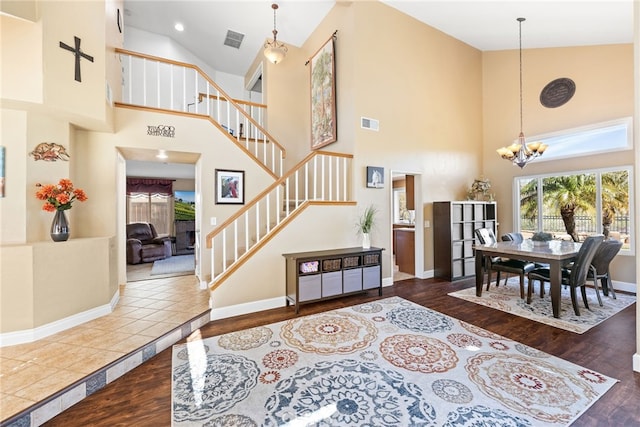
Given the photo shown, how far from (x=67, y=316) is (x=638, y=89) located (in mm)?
6287

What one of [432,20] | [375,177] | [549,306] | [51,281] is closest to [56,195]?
[51,281]

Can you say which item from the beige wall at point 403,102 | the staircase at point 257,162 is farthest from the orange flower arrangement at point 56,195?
the beige wall at point 403,102

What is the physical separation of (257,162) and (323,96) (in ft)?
6.95

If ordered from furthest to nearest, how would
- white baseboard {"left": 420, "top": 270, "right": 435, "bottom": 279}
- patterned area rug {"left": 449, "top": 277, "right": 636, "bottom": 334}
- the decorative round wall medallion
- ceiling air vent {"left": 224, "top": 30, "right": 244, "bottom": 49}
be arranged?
ceiling air vent {"left": 224, "top": 30, "right": 244, "bottom": 49} → white baseboard {"left": 420, "top": 270, "right": 435, "bottom": 279} → the decorative round wall medallion → patterned area rug {"left": 449, "top": 277, "right": 636, "bottom": 334}

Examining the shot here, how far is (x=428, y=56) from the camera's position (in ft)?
19.1

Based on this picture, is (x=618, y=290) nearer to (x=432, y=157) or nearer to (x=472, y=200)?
(x=472, y=200)

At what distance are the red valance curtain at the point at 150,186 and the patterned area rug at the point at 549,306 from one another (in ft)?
30.5

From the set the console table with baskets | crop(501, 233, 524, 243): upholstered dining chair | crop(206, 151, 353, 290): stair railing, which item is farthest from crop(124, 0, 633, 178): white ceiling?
the console table with baskets

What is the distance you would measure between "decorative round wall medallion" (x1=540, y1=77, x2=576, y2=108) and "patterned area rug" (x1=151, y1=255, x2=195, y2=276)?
857 centimetres

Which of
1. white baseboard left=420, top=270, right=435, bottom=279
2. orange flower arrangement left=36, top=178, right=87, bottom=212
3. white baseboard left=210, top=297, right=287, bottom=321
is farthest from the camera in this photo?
white baseboard left=420, top=270, right=435, bottom=279

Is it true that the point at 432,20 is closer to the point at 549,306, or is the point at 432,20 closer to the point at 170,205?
the point at 549,306

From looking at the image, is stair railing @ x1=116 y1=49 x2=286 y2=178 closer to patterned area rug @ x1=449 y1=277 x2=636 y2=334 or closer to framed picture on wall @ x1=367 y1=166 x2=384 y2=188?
framed picture on wall @ x1=367 y1=166 x2=384 y2=188

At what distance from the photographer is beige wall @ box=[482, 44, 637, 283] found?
4770 mm

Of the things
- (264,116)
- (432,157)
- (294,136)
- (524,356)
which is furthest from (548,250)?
(264,116)
